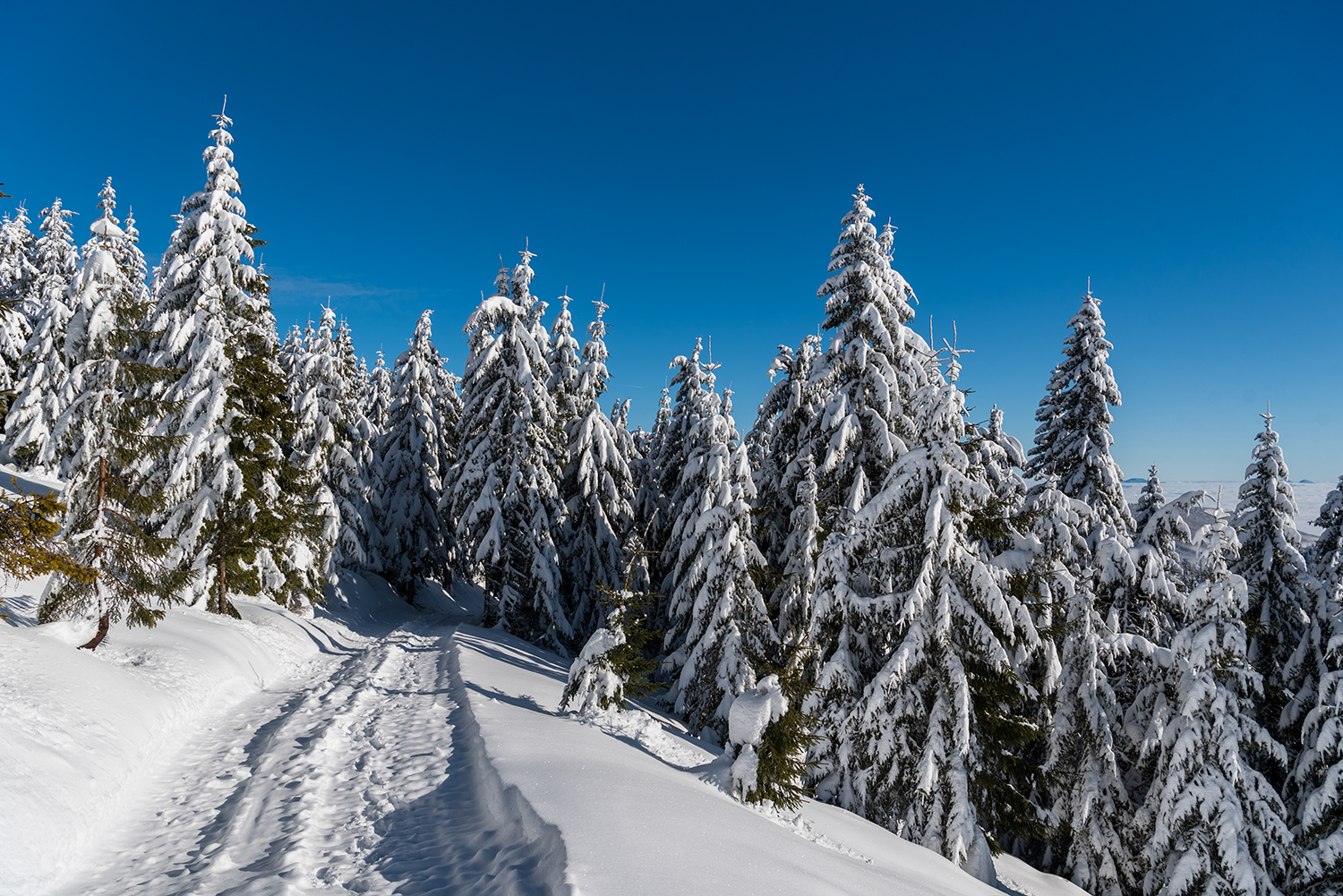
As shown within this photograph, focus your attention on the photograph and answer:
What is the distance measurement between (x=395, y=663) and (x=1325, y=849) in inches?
825

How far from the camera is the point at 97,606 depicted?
11594mm

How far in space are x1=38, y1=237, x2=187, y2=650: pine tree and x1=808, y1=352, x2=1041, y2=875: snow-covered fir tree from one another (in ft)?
44.4

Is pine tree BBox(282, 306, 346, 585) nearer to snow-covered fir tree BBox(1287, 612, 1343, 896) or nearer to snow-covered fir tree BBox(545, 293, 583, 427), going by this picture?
snow-covered fir tree BBox(545, 293, 583, 427)

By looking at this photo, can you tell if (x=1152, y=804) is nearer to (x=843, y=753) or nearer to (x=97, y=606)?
(x=843, y=753)

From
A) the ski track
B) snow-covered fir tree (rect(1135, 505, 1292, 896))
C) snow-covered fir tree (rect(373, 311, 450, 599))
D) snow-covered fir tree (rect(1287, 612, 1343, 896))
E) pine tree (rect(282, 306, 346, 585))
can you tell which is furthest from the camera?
snow-covered fir tree (rect(373, 311, 450, 599))

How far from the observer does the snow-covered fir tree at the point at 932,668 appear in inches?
472

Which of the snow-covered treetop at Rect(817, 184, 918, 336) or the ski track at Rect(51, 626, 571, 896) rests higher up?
the snow-covered treetop at Rect(817, 184, 918, 336)

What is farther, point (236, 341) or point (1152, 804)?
point (236, 341)

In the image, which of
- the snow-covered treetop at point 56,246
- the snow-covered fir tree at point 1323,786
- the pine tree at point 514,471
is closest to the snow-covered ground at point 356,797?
the snow-covered fir tree at point 1323,786

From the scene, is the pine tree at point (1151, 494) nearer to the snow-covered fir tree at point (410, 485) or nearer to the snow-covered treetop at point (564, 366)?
the snow-covered treetop at point (564, 366)

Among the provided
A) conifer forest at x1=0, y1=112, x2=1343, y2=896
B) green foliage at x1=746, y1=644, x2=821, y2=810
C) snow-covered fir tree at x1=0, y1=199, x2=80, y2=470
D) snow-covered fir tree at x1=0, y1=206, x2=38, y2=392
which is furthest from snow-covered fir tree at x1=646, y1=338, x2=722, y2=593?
snow-covered fir tree at x1=0, y1=206, x2=38, y2=392

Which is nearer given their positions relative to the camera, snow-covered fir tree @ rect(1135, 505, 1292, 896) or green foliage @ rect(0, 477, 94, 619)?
green foliage @ rect(0, 477, 94, 619)

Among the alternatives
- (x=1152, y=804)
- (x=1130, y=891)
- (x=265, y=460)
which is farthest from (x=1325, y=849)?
(x=265, y=460)

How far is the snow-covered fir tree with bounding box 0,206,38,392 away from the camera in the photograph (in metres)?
34.0
